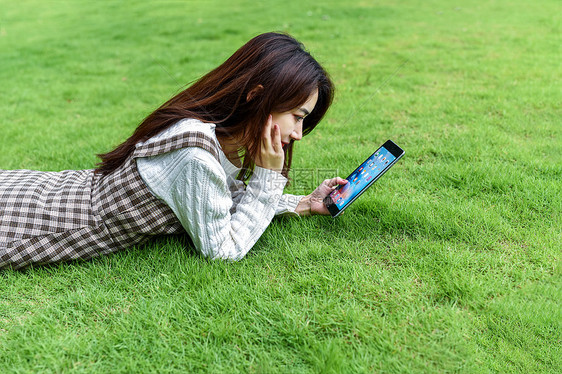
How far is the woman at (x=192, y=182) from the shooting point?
2068 mm

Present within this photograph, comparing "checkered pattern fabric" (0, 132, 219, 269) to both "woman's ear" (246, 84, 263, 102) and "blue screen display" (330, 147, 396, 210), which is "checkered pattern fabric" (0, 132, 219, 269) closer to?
"woman's ear" (246, 84, 263, 102)

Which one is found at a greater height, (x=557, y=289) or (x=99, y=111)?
(x=557, y=289)

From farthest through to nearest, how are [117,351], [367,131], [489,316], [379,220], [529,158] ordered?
[367,131] < [529,158] < [379,220] < [489,316] < [117,351]

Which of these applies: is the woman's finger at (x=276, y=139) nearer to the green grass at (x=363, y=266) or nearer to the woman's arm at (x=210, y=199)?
the woman's arm at (x=210, y=199)

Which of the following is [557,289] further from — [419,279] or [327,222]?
[327,222]

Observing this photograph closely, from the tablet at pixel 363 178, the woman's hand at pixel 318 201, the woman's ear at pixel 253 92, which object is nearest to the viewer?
the woman's ear at pixel 253 92

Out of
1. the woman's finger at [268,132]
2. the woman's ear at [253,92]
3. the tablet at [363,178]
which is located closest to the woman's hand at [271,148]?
the woman's finger at [268,132]

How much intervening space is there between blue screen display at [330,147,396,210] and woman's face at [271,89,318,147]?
477 mm

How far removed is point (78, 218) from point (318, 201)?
1.33 m

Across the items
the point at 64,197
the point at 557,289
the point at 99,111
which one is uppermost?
the point at 64,197

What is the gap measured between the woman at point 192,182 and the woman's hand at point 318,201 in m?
0.40

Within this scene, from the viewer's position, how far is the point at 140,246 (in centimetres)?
245

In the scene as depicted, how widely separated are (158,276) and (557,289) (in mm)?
1941

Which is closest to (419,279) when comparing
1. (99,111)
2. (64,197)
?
(64,197)
